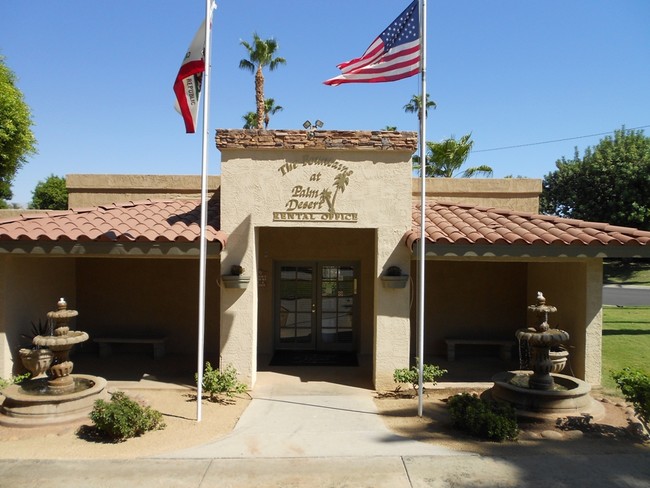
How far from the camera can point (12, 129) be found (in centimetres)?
1891

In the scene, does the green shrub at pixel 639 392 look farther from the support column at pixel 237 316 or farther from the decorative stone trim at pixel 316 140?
the support column at pixel 237 316

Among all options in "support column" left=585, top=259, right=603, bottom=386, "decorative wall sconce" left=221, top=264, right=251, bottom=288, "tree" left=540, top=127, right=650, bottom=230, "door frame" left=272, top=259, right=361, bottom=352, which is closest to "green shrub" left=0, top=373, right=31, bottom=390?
"decorative wall sconce" left=221, top=264, right=251, bottom=288

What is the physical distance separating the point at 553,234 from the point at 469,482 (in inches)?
190

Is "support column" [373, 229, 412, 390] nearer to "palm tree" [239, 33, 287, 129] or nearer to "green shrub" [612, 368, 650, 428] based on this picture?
"green shrub" [612, 368, 650, 428]

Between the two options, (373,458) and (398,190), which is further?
(398,190)

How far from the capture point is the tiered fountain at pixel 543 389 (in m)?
6.60

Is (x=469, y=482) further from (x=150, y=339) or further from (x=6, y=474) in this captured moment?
(x=150, y=339)

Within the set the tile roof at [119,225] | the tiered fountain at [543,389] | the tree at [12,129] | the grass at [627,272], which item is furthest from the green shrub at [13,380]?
the grass at [627,272]

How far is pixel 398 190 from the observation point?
319 inches

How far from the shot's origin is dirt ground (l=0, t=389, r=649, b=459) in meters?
5.57

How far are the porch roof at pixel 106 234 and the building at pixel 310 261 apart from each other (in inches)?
1.2

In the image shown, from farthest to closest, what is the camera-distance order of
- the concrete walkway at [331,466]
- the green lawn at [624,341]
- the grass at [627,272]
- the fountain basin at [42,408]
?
the grass at [627,272] < the green lawn at [624,341] < the fountain basin at [42,408] < the concrete walkway at [331,466]

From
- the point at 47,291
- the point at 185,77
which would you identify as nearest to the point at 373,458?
the point at 185,77

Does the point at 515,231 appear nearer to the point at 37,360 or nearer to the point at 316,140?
the point at 316,140
